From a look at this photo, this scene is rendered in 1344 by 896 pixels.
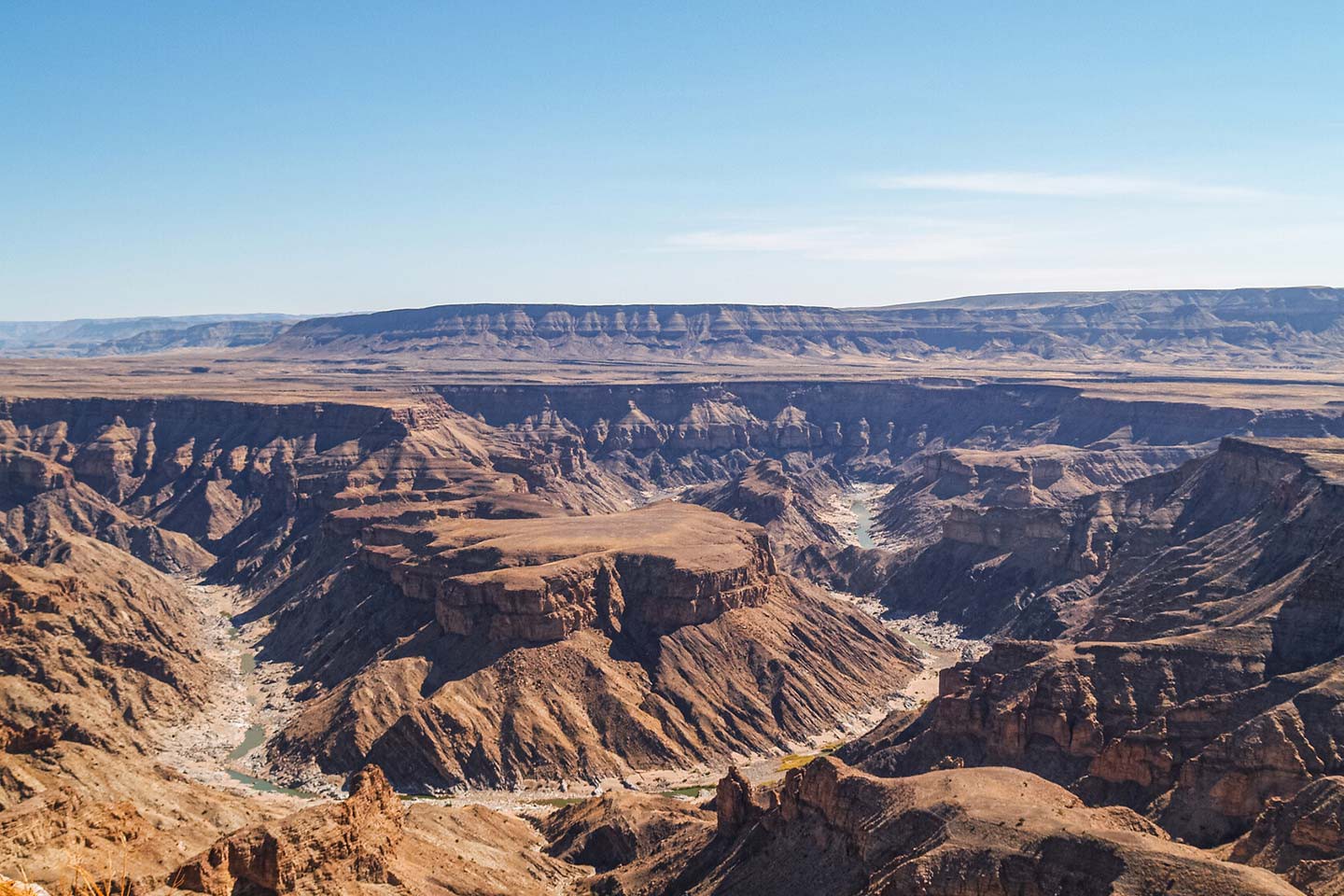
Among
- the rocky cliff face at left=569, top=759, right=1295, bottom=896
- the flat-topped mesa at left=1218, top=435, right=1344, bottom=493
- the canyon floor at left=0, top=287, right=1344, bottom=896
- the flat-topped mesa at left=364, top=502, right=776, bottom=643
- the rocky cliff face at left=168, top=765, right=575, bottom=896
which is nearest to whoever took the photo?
the rocky cliff face at left=569, top=759, right=1295, bottom=896

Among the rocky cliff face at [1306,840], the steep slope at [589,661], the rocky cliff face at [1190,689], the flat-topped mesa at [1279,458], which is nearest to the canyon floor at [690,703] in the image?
the rocky cliff face at [1306,840]

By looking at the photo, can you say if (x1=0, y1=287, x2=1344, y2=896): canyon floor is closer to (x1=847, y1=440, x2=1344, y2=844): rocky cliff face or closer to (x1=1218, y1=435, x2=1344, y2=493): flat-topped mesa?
(x1=847, y1=440, x2=1344, y2=844): rocky cliff face

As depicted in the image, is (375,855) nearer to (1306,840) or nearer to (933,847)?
(933,847)

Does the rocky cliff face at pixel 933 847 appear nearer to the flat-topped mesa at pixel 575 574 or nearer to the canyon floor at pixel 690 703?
the canyon floor at pixel 690 703

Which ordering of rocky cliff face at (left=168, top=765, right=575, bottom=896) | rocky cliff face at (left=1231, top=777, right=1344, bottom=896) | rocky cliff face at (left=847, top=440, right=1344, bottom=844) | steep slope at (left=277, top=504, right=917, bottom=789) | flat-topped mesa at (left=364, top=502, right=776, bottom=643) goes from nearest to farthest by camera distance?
rocky cliff face at (left=168, top=765, right=575, bottom=896)
rocky cliff face at (left=1231, top=777, right=1344, bottom=896)
rocky cliff face at (left=847, top=440, right=1344, bottom=844)
steep slope at (left=277, top=504, right=917, bottom=789)
flat-topped mesa at (left=364, top=502, right=776, bottom=643)

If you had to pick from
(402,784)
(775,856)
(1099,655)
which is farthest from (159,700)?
(1099,655)

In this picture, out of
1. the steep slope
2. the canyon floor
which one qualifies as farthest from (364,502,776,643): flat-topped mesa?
the canyon floor

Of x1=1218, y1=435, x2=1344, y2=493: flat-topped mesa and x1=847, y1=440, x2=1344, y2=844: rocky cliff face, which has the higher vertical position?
x1=1218, y1=435, x2=1344, y2=493: flat-topped mesa

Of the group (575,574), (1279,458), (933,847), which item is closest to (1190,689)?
(933,847)

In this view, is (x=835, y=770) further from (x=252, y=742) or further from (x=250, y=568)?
(x=250, y=568)
